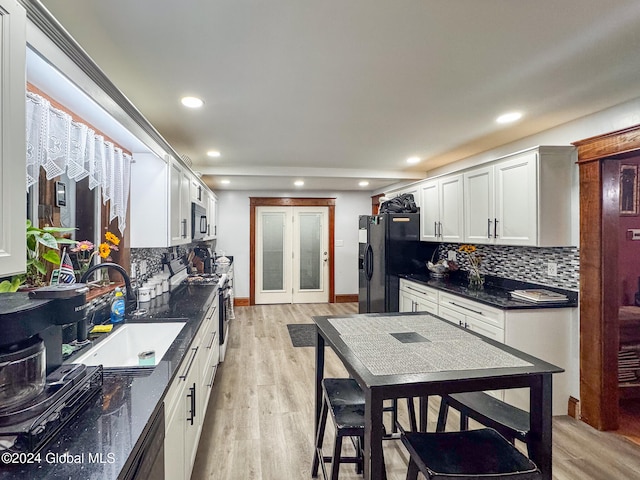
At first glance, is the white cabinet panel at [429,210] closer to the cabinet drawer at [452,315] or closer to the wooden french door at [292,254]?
the cabinet drawer at [452,315]

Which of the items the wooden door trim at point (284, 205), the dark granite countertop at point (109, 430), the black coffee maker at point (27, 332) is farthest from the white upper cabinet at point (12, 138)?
the wooden door trim at point (284, 205)

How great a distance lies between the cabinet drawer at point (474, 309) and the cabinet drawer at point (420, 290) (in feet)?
0.48

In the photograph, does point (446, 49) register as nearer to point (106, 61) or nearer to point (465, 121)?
point (465, 121)

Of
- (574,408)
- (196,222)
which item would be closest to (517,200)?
(574,408)

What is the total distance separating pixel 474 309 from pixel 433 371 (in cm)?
197

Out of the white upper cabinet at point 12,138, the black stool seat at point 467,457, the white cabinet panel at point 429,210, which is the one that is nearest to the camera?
the white upper cabinet at point 12,138

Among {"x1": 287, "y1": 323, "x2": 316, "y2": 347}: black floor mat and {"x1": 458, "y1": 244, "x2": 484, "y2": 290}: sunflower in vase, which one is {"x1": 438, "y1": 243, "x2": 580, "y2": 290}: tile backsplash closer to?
{"x1": 458, "y1": 244, "x2": 484, "y2": 290}: sunflower in vase

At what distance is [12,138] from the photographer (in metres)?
0.86

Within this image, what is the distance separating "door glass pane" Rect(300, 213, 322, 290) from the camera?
6.89 m

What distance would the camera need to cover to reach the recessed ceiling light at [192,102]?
7.90 ft

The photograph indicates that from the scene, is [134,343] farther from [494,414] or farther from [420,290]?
[420,290]

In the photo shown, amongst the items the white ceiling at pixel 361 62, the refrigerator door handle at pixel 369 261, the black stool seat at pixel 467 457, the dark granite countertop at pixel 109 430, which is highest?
the white ceiling at pixel 361 62

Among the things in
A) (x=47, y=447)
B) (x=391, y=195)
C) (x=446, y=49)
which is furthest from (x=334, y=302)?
(x=47, y=447)

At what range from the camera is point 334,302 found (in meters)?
6.92
